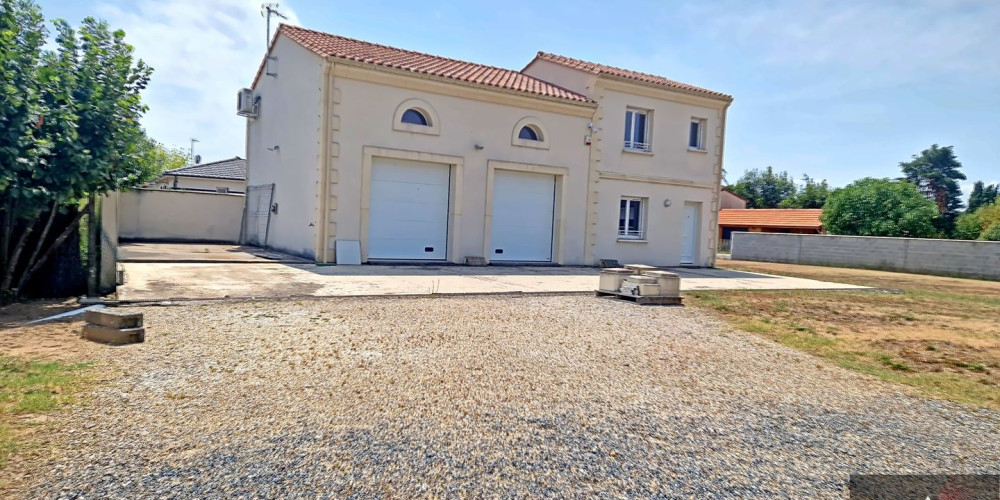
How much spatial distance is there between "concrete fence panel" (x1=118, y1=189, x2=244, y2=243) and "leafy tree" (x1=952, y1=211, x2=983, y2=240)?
46.6 metres

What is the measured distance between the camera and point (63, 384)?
13.5 feet

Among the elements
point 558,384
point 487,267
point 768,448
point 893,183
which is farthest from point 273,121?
point 893,183

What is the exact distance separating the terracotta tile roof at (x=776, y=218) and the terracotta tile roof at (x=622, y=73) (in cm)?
2933

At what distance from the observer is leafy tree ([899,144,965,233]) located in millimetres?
66562

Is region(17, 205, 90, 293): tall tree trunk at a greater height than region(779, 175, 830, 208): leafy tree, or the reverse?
region(779, 175, 830, 208): leafy tree

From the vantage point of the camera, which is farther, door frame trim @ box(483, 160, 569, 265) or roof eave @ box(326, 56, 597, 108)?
door frame trim @ box(483, 160, 569, 265)

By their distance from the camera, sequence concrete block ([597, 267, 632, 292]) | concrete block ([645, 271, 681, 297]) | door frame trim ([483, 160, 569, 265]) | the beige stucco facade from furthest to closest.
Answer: the beige stucco facade < door frame trim ([483, 160, 569, 265]) < concrete block ([597, 267, 632, 292]) < concrete block ([645, 271, 681, 297])

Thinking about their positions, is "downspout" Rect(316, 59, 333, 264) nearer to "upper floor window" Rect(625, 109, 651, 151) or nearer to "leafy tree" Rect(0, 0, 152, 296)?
"leafy tree" Rect(0, 0, 152, 296)

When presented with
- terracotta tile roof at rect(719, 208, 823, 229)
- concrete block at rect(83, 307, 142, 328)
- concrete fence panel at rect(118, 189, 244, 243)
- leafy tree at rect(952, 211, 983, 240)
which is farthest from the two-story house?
leafy tree at rect(952, 211, 983, 240)

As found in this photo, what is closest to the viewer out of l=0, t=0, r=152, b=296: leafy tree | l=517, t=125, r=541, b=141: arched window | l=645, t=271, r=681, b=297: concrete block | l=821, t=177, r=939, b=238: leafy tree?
l=0, t=0, r=152, b=296: leafy tree

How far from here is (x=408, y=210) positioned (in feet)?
46.8

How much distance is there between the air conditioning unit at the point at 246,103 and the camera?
62.0 feet

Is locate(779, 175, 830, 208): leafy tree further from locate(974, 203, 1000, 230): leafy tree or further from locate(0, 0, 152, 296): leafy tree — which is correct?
locate(0, 0, 152, 296): leafy tree

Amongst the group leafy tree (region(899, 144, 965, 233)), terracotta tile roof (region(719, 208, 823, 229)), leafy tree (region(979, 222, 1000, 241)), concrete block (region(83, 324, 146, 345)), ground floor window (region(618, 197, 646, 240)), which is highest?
leafy tree (region(899, 144, 965, 233))
